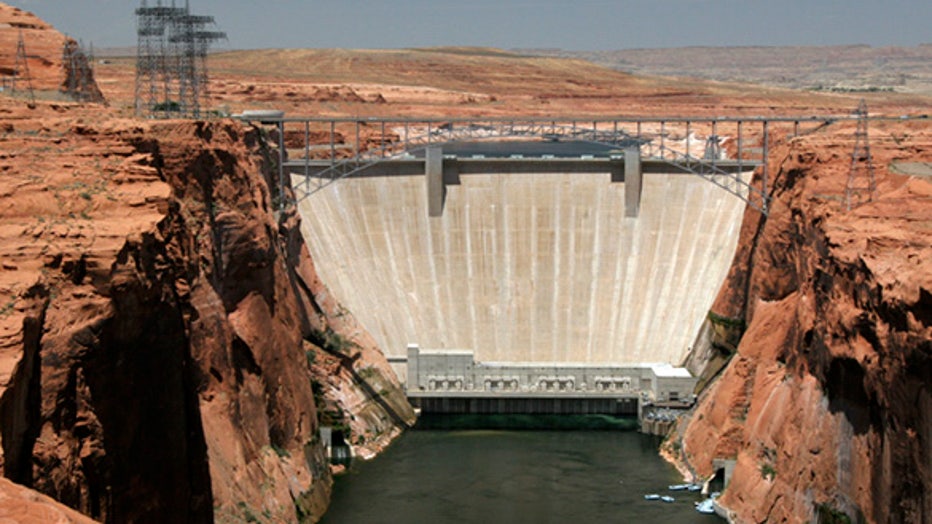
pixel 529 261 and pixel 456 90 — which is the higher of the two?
pixel 456 90

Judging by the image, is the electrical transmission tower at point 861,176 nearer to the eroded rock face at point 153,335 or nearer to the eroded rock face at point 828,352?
the eroded rock face at point 828,352

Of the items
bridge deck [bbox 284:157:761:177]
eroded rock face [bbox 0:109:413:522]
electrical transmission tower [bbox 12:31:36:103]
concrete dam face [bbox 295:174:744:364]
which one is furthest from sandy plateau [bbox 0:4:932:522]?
bridge deck [bbox 284:157:761:177]

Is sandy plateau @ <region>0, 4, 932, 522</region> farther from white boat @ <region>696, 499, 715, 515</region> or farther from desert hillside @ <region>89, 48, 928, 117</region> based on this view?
desert hillside @ <region>89, 48, 928, 117</region>

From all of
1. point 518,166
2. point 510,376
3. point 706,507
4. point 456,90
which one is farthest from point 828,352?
point 456,90

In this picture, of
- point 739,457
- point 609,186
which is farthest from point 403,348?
point 739,457

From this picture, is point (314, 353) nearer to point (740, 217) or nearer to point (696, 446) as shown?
point (696, 446)

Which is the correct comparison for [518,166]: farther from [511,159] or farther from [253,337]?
[253,337]
